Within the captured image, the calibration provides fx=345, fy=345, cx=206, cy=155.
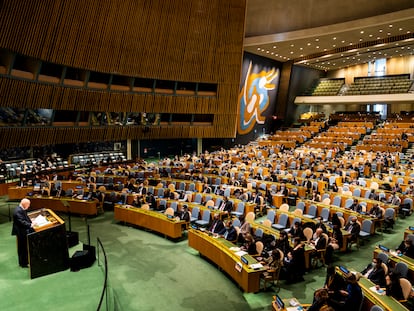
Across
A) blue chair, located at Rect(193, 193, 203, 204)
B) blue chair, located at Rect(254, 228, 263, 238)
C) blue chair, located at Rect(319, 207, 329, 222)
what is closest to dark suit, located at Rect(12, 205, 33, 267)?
blue chair, located at Rect(254, 228, 263, 238)

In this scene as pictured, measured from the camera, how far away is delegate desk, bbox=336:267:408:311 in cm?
500

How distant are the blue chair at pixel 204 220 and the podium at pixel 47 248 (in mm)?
3999

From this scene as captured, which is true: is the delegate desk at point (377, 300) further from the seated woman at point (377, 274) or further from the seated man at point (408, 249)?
the seated man at point (408, 249)

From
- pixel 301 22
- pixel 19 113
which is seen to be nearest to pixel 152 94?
pixel 19 113

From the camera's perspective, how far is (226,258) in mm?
7395

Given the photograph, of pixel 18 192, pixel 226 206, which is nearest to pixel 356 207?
pixel 226 206

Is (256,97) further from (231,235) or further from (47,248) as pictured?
(47,248)

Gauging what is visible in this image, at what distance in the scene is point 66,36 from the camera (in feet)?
52.0

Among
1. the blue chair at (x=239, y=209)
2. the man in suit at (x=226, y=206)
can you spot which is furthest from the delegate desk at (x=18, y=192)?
the blue chair at (x=239, y=209)

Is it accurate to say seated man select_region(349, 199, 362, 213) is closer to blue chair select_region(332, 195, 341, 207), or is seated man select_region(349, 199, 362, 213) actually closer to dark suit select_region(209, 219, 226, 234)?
blue chair select_region(332, 195, 341, 207)

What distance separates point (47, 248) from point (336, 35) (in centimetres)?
2151

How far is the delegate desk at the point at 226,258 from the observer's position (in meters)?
6.57

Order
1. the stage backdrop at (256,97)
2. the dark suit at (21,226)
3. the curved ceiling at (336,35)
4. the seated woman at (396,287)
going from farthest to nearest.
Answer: the stage backdrop at (256,97)
the curved ceiling at (336,35)
the dark suit at (21,226)
the seated woman at (396,287)

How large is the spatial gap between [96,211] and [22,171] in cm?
782
